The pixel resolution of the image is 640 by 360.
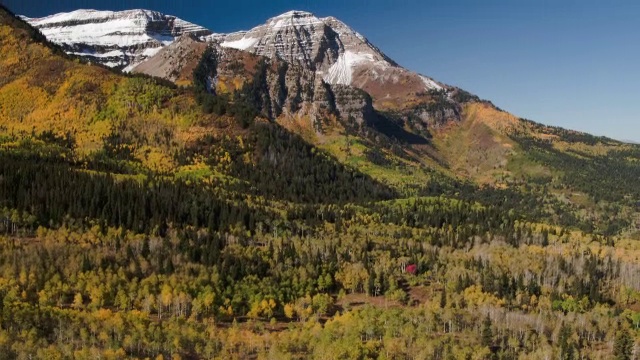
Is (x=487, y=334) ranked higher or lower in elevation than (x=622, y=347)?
lower

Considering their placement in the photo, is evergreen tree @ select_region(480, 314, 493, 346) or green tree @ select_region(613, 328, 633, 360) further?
evergreen tree @ select_region(480, 314, 493, 346)

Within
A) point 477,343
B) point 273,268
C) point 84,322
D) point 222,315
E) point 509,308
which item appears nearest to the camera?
point 84,322

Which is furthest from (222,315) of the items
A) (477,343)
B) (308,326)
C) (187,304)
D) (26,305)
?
(477,343)

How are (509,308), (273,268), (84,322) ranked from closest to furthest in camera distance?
(84,322) < (509,308) < (273,268)

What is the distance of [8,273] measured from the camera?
497 feet

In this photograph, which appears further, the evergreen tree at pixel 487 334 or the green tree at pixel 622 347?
the evergreen tree at pixel 487 334

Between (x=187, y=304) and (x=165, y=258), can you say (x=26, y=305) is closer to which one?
(x=187, y=304)

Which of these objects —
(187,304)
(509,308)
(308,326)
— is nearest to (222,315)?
(187,304)

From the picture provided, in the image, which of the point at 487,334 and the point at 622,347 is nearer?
the point at 622,347

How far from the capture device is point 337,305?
176750mm

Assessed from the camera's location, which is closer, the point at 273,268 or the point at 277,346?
the point at 277,346

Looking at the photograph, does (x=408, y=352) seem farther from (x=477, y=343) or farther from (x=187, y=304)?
(x=187, y=304)

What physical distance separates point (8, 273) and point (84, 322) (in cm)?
3259

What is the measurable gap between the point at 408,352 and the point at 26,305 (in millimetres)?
87467
